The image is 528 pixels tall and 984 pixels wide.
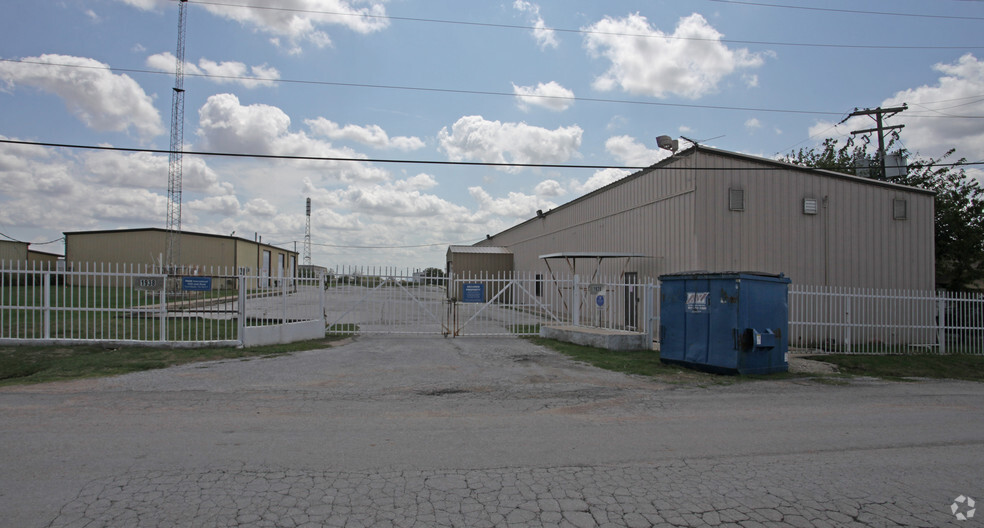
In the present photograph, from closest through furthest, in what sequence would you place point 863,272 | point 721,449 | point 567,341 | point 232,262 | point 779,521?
point 779,521, point 721,449, point 567,341, point 863,272, point 232,262

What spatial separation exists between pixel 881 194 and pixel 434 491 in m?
18.7

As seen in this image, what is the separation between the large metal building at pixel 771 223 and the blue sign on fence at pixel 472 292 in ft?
17.9

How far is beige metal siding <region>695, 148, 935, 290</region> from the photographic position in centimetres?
1555

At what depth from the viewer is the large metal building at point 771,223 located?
15.5 meters

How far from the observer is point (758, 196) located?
632 inches

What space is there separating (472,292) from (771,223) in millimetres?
8830

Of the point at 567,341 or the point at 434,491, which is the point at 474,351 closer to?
the point at 567,341

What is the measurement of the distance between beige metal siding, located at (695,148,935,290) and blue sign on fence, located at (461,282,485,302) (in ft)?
19.5

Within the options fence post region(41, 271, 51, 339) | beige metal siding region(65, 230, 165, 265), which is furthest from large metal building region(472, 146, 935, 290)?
beige metal siding region(65, 230, 165, 265)

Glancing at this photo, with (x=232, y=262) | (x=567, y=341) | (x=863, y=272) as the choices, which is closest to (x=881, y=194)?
(x=863, y=272)

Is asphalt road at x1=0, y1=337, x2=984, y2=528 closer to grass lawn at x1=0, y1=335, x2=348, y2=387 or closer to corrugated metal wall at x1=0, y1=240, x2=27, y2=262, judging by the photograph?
grass lawn at x1=0, y1=335, x2=348, y2=387

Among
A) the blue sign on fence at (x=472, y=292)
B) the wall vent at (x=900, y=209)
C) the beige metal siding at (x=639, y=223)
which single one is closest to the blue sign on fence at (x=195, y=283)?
the blue sign on fence at (x=472, y=292)

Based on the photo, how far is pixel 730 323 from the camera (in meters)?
10.6

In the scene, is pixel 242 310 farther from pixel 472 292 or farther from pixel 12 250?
pixel 12 250
